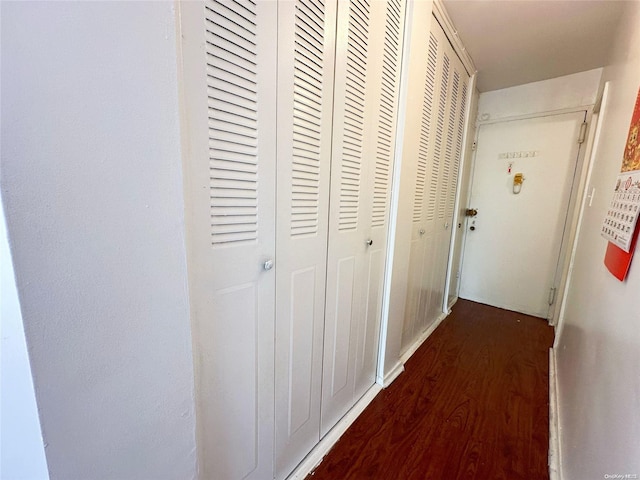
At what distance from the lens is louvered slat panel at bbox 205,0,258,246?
616 millimetres

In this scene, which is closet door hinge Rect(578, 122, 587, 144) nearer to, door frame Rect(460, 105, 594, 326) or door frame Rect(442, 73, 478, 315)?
door frame Rect(460, 105, 594, 326)

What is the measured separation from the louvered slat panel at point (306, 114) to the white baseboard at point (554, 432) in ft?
5.09

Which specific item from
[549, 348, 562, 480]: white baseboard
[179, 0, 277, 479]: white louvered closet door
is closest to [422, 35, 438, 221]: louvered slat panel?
[179, 0, 277, 479]: white louvered closet door

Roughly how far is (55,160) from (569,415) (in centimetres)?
202

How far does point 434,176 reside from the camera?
1.95 metres

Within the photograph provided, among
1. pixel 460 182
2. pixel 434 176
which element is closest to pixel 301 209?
pixel 434 176

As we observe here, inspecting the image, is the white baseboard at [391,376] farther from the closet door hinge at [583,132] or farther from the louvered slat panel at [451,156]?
the closet door hinge at [583,132]

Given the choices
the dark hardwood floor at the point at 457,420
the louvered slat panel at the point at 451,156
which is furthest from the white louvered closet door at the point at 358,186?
the louvered slat panel at the point at 451,156

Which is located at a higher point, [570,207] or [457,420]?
[570,207]

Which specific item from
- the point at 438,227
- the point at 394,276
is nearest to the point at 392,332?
the point at 394,276

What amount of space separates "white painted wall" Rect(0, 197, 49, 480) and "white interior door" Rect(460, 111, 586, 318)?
3.45 m

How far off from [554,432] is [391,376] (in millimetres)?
846

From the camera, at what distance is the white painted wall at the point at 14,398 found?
13.8 inches

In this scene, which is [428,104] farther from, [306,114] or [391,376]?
[391,376]
